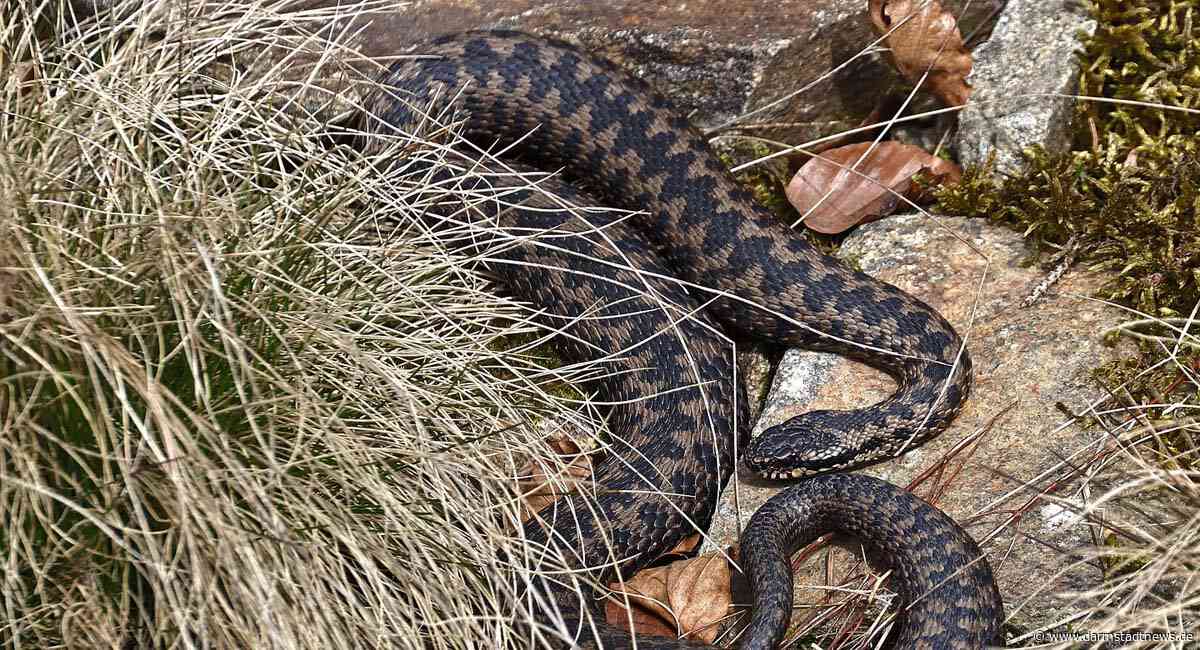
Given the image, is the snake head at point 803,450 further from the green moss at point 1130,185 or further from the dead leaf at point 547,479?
the green moss at point 1130,185

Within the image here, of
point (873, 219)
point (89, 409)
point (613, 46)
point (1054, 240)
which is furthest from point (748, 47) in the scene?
point (89, 409)

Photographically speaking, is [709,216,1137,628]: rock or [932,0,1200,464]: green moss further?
[932,0,1200,464]: green moss

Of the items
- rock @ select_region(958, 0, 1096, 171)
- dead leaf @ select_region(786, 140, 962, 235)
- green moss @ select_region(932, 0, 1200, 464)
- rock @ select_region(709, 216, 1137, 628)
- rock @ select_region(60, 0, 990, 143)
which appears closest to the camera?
rock @ select_region(709, 216, 1137, 628)

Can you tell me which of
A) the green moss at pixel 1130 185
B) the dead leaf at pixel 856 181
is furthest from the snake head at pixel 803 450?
the dead leaf at pixel 856 181

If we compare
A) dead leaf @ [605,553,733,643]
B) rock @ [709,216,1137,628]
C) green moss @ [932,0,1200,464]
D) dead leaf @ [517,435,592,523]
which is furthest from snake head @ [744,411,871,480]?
green moss @ [932,0,1200,464]

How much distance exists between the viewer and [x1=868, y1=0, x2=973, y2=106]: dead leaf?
5.64 meters

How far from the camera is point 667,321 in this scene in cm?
537

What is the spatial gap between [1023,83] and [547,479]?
321cm

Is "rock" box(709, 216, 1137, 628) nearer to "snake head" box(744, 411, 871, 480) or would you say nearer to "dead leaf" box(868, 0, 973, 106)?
"snake head" box(744, 411, 871, 480)

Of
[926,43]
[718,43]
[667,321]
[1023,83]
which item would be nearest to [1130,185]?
[1023,83]

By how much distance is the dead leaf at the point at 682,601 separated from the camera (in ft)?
14.6

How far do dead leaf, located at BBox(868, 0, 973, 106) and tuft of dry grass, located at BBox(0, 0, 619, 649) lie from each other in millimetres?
2760

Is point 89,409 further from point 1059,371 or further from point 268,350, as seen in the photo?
point 1059,371

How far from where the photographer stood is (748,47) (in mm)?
5809
